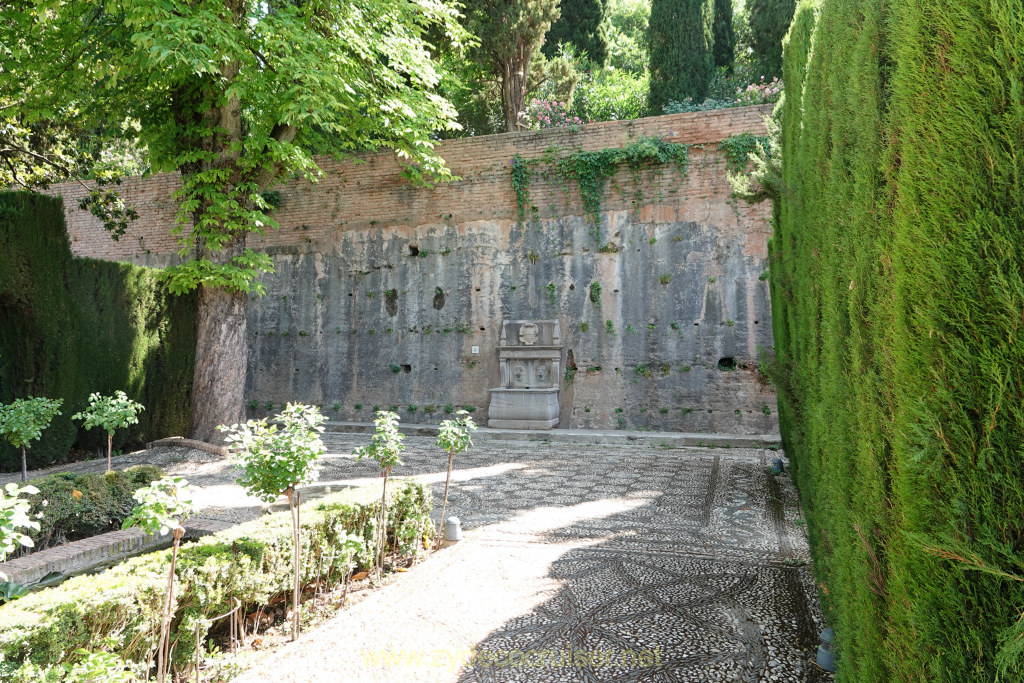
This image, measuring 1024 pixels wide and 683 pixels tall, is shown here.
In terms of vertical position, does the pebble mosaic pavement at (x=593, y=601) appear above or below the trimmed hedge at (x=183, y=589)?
below

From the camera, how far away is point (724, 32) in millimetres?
19078

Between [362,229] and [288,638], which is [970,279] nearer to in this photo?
[288,638]

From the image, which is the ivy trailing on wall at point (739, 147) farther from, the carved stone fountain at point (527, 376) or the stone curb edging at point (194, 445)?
the stone curb edging at point (194, 445)

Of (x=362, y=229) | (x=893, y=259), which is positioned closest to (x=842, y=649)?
(x=893, y=259)

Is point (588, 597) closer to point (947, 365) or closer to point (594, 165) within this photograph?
point (947, 365)

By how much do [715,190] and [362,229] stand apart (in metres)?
7.30

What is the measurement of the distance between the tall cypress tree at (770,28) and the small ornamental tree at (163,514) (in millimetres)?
18936

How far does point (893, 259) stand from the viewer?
128 centimetres

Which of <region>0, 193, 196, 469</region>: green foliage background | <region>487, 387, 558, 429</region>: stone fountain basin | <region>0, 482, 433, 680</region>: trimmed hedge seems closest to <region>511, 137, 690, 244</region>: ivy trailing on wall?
<region>487, 387, 558, 429</region>: stone fountain basin

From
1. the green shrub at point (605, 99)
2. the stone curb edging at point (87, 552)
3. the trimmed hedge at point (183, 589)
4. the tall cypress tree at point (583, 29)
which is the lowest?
the stone curb edging at point (87, 552)

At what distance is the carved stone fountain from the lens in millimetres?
11484

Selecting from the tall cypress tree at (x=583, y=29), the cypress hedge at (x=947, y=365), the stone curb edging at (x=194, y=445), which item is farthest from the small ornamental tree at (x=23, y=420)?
the tall cypress tree at (x=583, y=29)

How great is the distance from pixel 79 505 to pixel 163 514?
2901mm

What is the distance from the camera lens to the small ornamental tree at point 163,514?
2.26 m
